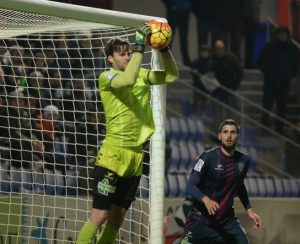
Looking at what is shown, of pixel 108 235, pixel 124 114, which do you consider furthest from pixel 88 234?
pixel 124 114

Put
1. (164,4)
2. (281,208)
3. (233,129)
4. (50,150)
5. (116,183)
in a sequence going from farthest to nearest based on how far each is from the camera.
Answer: (164,4)
(281,208)
(50,150)
(233,129)
(116,183)

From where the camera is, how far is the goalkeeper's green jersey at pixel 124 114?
21.3ft

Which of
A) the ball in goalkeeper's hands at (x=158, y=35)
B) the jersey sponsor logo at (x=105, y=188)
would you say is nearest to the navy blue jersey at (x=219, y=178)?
the jersey sponsor logo at (x=105, y=188)

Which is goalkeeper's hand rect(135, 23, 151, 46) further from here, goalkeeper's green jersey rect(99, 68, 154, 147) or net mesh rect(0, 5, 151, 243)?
net mesh rect(0, 5, 151, 243)

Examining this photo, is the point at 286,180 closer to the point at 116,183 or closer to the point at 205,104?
the point at 205,104

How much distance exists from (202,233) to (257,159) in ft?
15.1

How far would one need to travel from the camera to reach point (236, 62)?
1201 centimetres

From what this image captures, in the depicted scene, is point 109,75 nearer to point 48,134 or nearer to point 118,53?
point 118,53

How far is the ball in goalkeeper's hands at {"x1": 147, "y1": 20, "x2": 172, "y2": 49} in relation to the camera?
6.31 metres

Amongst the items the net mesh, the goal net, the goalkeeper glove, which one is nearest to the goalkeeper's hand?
the goalkeeper glove

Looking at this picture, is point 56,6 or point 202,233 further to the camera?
point 202,233

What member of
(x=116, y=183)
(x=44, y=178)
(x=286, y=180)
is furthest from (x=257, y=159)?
(x=116, y=183)

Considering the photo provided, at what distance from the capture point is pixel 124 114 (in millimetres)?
6492

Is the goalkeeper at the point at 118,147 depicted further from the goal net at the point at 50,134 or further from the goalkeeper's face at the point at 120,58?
the goal net at the point at 50,134
